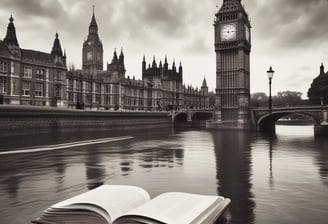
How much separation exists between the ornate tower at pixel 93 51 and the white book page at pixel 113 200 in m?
116

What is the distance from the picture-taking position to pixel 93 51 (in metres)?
114

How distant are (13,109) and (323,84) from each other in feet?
258

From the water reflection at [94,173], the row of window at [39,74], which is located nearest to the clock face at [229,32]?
the row of window at [39,74]

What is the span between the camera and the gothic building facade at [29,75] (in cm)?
4878

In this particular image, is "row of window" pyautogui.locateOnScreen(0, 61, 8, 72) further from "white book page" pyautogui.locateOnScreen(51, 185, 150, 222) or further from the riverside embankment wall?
"white book page" pyautogui.locateOnScreen(51, 185, 150, 222)

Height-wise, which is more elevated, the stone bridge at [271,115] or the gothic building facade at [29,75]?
the gothic building facade at [29,75]

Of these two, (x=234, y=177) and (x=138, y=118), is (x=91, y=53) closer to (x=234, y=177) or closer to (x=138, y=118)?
(x=138, y=118)

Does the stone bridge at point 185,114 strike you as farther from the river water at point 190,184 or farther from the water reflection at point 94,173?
the river water at point 190,184

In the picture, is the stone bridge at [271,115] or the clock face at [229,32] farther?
the clock face at [229,32]

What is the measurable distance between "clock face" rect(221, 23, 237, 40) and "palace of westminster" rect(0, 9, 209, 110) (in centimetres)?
3193

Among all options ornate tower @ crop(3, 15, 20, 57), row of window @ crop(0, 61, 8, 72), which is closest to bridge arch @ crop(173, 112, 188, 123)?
ornate tower @ crop(3, 15, 20, 57)

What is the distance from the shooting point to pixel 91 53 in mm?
114688

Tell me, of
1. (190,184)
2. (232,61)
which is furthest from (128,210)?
(232,61)

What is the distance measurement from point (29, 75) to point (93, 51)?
207 feet
